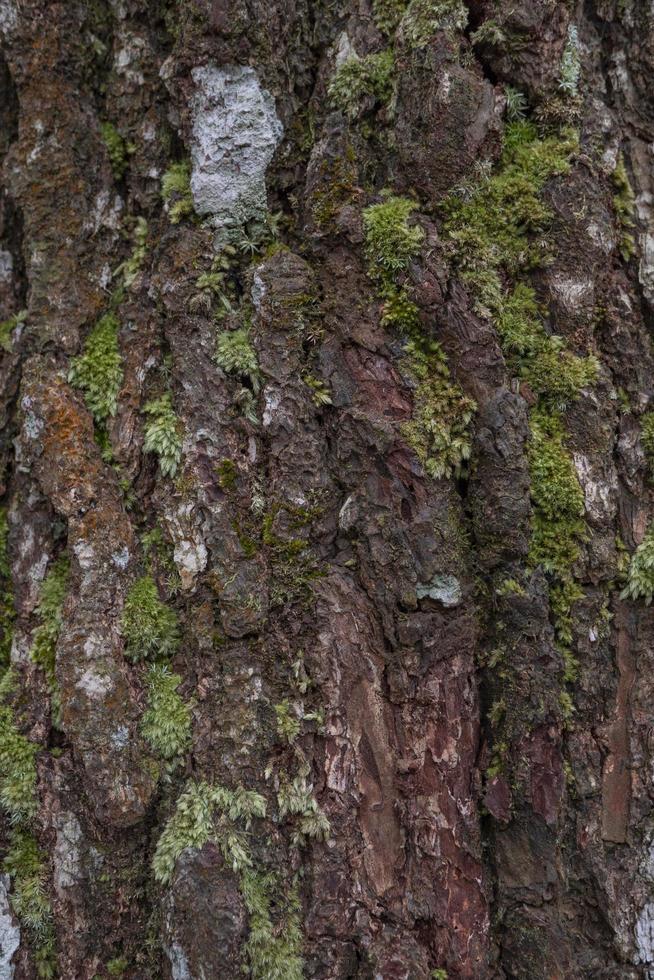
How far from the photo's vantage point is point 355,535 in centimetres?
346

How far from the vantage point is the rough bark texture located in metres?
3.32

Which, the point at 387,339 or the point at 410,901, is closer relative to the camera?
the point at 410,901

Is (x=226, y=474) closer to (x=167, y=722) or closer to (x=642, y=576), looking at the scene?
(x=167, y=722)

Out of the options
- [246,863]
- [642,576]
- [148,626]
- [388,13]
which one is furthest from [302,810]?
[388,13]

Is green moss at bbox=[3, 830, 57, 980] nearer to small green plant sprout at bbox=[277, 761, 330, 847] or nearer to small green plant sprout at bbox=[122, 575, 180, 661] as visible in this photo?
small green plant sprout at bbox=[122, 575, 180, 661]

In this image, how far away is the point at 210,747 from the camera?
3.37 metres

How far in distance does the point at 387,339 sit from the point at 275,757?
7.50ft

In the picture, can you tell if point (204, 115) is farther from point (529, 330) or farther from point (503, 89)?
point (529, 330)

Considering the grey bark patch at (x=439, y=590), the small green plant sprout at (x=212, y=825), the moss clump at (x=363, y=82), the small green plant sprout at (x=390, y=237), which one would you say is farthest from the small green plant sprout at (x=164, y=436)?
the moss clump at (x=363, y=82)

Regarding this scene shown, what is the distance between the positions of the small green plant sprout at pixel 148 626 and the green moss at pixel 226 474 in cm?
71

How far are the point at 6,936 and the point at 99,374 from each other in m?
3.14

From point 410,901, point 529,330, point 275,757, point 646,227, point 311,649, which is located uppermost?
point 646,227

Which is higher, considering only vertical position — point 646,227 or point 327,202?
point 327,202

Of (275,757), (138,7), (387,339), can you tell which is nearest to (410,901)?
(275,757)
